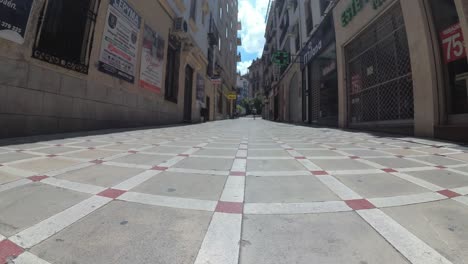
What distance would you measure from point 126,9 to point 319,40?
33.7 feet

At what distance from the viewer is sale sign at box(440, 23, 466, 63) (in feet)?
16.1

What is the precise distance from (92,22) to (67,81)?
2.15m

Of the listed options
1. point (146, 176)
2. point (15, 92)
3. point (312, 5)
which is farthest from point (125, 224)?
point (312, 5)

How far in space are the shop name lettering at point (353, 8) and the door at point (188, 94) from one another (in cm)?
1038

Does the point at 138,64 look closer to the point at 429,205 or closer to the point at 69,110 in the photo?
the point at 69,110

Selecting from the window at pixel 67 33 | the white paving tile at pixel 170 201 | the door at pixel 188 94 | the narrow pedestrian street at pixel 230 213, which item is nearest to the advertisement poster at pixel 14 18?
the window at pixel 67 33

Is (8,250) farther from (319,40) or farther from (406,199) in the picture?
(319,40)

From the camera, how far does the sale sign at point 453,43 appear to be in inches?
193

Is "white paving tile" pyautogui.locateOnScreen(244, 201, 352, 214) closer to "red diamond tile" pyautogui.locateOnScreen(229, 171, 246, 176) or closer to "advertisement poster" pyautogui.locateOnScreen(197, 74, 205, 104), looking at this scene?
"red diamond tile" pyautogui.locateOnScreen(229, 171, 246, 176)

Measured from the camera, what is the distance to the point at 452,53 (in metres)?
5.13

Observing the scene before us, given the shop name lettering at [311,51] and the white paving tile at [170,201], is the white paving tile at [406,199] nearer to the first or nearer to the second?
the white paving tile at [170,201]

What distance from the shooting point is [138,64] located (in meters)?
8.77

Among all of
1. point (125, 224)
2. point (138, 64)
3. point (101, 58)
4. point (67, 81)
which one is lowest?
point (125, 224)

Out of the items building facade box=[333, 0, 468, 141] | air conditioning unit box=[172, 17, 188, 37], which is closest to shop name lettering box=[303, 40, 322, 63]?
building facade box=[333, 0, 468, 141]
